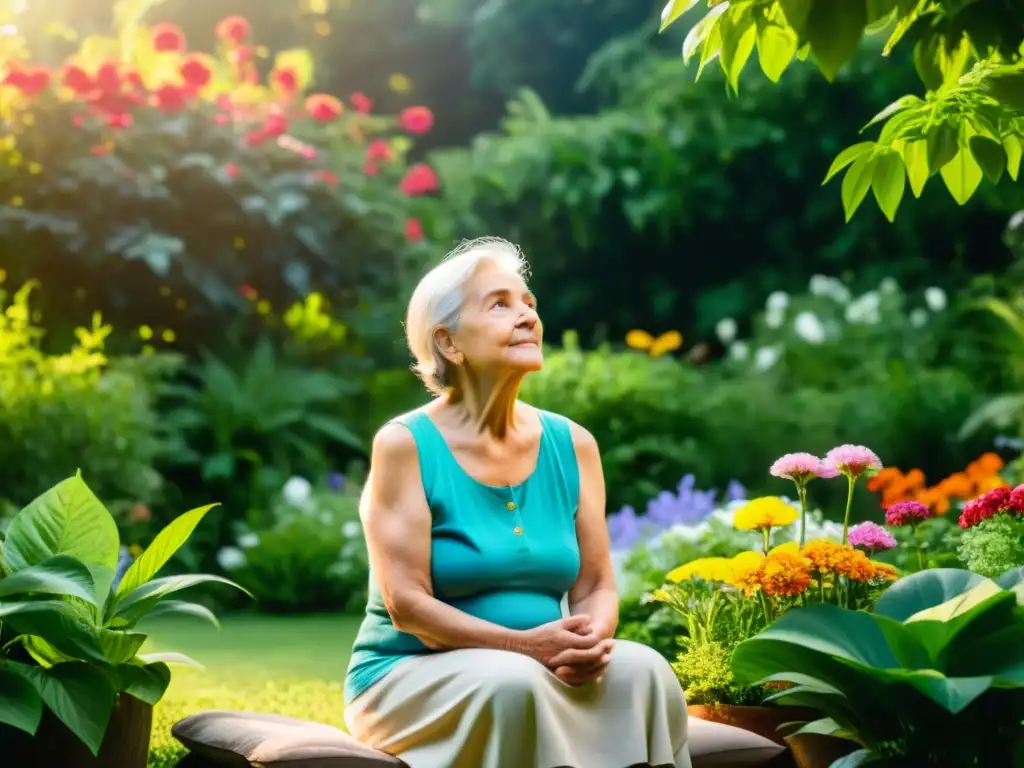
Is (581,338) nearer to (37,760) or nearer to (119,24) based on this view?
(119,24)

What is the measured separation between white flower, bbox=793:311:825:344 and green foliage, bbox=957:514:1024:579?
222 inches

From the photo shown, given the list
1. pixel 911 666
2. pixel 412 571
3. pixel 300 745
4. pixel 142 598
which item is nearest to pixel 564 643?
pixel 412 571

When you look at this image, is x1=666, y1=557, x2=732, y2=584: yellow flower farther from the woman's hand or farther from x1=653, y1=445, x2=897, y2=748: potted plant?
the woman's hand

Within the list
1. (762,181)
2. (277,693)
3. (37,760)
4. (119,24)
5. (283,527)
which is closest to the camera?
(37,760)

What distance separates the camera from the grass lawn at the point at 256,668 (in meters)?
5.02

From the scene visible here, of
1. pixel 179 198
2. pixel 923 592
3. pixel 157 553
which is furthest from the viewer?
pixel 179 198

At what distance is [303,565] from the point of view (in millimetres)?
7617

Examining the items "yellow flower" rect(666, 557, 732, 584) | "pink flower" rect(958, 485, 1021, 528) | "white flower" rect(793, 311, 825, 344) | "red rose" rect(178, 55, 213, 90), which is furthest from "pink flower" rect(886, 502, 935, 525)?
"red rose" rect(178, 55, 213, 90)

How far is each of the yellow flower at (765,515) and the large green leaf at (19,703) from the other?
182 centimetres

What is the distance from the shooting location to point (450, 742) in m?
3.07

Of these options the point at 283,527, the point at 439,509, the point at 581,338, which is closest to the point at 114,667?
the point at 439,509

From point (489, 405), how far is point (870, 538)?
1.25 meters

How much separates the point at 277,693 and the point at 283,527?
2.49 meters

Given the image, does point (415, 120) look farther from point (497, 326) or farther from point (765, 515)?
point (497, 326)
